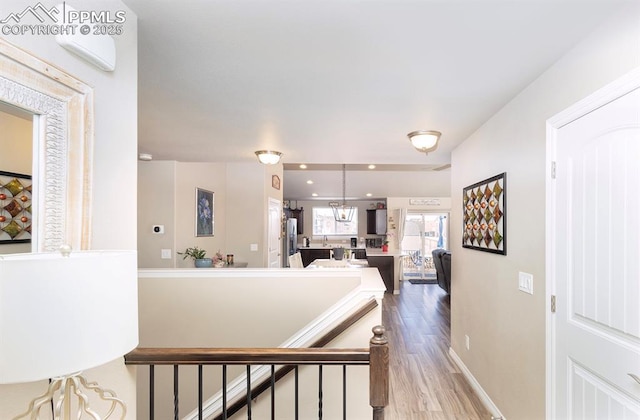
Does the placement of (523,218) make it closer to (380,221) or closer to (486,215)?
(486,215)

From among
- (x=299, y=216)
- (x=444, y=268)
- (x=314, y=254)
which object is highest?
(x=299, y=216)

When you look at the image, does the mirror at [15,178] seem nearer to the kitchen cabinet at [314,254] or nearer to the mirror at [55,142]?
the mirror at [55,142]

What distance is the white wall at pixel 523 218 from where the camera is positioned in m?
1.45

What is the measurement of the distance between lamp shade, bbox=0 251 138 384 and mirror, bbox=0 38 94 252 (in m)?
0.32

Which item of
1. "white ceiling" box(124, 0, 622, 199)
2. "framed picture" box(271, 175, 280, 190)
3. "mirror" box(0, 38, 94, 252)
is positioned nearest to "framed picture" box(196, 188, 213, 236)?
"framed picture" box(271, 175, 280, 190)

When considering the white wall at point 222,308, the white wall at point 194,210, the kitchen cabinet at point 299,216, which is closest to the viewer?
the white wall at point 222,308

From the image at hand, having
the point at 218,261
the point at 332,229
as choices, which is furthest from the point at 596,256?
the point at 332,229

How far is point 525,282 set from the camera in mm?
2096

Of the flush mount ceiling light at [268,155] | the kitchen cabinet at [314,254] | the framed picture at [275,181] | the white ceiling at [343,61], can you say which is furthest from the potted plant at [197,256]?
the kitchen cabinet at [314,254]

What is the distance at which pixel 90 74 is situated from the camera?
1.14m

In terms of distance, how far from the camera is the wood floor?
269 cm

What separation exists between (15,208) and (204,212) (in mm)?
4352

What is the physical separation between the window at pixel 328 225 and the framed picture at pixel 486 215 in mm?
7790

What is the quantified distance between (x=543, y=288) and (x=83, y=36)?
2.45 metres
